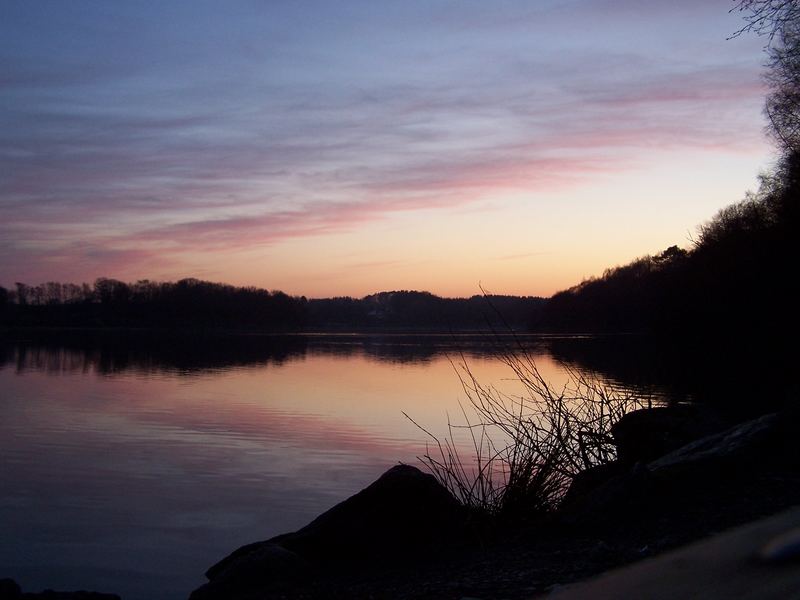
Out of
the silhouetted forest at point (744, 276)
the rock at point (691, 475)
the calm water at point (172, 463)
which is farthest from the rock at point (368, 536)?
the silhouetted forest at point (744, 276)

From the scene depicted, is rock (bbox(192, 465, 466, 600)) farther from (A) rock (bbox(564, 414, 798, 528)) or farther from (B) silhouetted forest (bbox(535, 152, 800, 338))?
(B) silhouetted forest (bbox(535, 152, 800, 338))

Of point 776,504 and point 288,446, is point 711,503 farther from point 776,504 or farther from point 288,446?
point 288,446

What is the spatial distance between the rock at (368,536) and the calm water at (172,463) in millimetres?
1708

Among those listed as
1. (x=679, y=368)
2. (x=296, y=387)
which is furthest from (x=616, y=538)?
(x=679, y=368)

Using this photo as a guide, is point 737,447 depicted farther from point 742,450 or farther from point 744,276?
point 744,276

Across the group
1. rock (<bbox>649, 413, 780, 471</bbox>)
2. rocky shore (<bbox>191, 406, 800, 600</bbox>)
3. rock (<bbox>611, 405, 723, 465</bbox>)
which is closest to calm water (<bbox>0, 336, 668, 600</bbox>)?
rock (<bbox>611, 405, 723, 465</bbox>)

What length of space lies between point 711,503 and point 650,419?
11.8 feet

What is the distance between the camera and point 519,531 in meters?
6.37

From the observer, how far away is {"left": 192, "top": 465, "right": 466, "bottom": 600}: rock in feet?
22.3

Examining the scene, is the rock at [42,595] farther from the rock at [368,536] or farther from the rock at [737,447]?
the rock at [737,447]

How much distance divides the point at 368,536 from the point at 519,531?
1.60m

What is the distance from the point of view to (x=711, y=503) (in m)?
5.66

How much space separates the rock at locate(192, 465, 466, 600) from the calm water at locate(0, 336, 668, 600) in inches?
67.3

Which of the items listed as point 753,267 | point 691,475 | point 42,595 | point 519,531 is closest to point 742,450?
point 691,475
